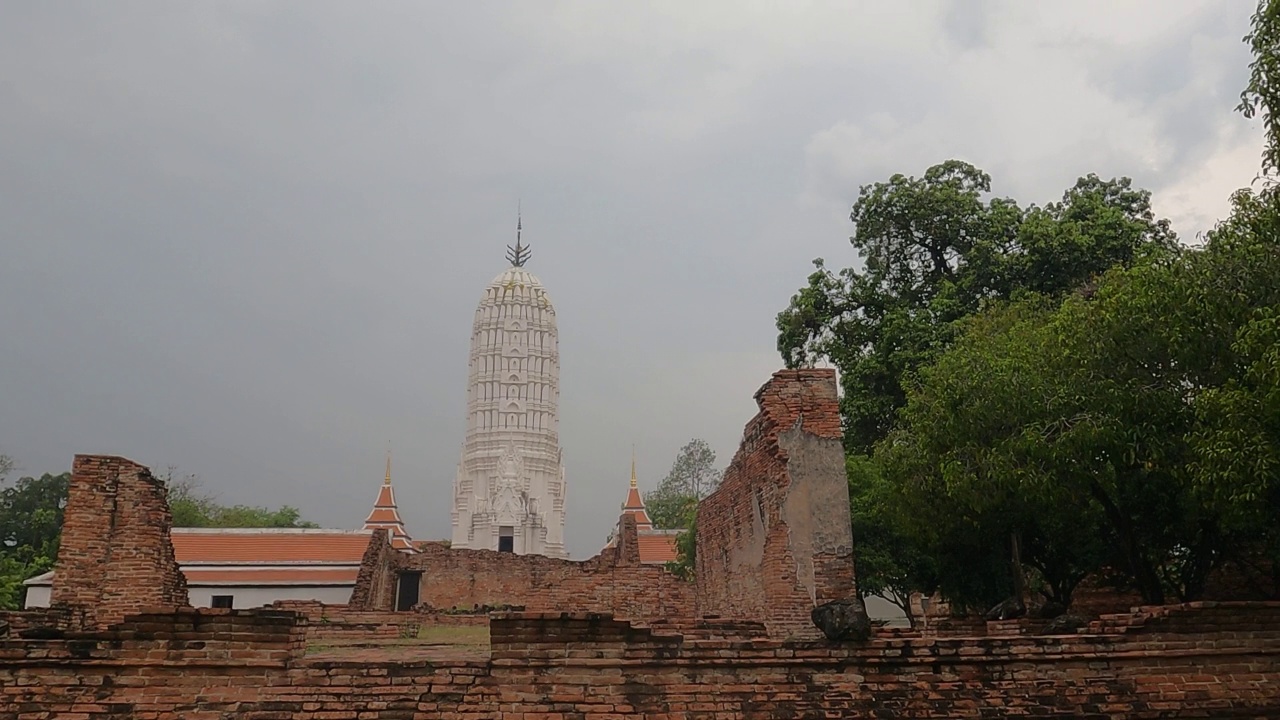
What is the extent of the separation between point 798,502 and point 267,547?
80.1ft

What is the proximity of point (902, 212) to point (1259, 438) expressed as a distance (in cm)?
1366

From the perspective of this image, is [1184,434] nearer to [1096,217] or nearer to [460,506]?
[1096,217]

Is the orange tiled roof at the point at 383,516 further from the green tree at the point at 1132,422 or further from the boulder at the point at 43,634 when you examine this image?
the boulder at the point at 43,634

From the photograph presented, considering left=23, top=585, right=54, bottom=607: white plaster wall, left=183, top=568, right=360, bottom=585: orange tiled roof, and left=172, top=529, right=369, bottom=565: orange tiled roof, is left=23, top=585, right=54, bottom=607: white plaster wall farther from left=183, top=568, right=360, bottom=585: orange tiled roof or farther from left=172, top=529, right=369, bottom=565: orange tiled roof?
left=172, top=529, right=369, bottom=565: orange tiled roof

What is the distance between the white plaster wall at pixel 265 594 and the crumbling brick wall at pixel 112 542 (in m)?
15.9

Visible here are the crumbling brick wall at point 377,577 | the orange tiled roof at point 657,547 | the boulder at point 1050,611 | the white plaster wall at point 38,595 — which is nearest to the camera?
the boulder at point 1050,611

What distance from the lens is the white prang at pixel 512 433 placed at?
5391 cm

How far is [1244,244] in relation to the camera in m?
8.45

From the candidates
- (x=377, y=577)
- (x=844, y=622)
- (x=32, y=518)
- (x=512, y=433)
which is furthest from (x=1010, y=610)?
(x=512, y=433)

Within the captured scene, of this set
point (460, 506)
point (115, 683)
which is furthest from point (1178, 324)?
point (460, 506)

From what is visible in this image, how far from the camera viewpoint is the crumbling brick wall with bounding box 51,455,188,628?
39.8 feet

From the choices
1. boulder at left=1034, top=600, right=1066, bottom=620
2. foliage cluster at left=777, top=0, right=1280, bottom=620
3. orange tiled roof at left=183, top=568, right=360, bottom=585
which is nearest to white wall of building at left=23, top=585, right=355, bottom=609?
orange tiled roof at left=183, top=568, right=360, bottom=585

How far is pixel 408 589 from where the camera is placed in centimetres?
2717

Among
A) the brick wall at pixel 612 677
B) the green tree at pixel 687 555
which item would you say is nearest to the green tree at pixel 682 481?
the green tree at pixel 687 555
